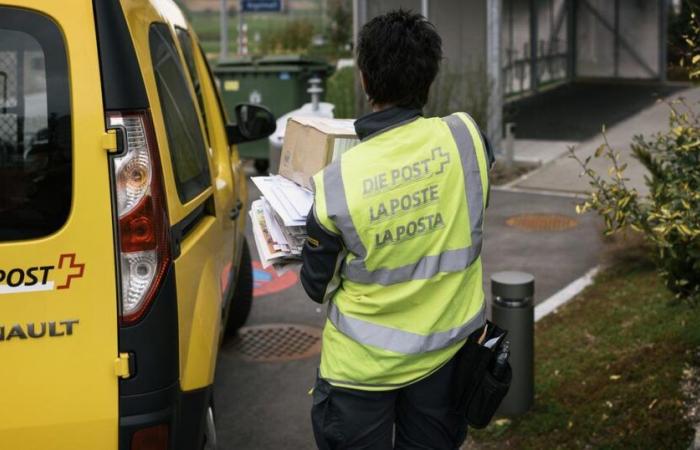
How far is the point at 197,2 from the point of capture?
4019 centimetres

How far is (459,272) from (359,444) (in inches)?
21.8

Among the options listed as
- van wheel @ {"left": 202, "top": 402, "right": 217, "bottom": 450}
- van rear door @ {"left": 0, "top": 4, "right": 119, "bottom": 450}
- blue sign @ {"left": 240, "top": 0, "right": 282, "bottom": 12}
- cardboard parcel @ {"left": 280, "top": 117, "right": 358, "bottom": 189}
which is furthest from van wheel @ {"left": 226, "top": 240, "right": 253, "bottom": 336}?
blue sign @ {"left": 240, "top": 0, "right": 282, "bottom": 12}

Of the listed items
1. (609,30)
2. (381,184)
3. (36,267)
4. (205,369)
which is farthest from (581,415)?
(609,30)

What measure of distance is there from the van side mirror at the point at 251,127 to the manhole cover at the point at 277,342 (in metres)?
1.35

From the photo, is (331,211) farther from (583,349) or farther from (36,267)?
(583,349)

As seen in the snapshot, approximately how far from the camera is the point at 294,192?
2826 millimetres

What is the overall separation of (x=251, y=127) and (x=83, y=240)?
248 centimetres

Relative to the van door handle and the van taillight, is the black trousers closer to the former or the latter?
the van taillight

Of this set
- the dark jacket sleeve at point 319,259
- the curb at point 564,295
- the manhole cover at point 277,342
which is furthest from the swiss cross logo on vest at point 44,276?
the curb at point 564,295

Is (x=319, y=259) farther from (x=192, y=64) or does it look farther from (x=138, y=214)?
(x=192, y=64)

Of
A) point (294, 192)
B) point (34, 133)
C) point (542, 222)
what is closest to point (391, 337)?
point (294, 192)

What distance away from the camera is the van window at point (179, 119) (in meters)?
3.12

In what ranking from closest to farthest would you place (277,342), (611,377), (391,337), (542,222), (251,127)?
(391,337), (611,377), (251,127), (277,342), (542,222)

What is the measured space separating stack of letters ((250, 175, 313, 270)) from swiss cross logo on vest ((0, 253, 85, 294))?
0.52 metres
